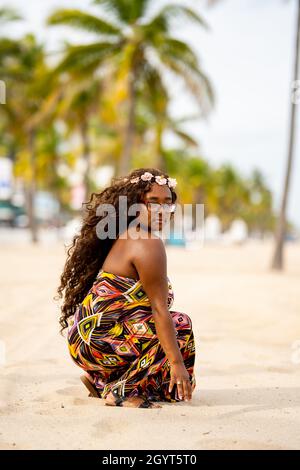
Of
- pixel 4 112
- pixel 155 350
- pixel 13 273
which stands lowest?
pixel 13 273

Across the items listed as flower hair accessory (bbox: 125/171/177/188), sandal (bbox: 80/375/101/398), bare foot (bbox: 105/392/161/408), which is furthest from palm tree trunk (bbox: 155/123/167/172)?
bare foot (bbox: 105/392/161/408)

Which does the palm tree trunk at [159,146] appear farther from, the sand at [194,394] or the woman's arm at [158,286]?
the woman's arm at [158,286]

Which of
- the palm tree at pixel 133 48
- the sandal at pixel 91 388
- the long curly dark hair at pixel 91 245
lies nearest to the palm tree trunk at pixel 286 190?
the palm tree at pixel 133 48

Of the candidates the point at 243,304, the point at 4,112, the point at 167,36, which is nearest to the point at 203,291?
the point at 243,304

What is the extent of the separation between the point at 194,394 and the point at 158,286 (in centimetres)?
87

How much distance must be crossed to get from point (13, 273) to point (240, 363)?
322 inches

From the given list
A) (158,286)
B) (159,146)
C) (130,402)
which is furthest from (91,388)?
(159,146)

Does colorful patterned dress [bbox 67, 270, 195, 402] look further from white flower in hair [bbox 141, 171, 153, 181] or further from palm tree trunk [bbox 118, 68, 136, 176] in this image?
palm tree trunk [bbox 118, 68, 136, 176]

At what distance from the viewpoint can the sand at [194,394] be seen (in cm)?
275

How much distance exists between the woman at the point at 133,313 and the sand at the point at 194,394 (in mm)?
143

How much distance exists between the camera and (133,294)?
Result: 3.28 meters

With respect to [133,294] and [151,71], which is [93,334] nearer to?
[133,294]

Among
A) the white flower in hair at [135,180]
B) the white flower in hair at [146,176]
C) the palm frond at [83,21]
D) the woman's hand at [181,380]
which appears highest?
the palm frond at [83,21]

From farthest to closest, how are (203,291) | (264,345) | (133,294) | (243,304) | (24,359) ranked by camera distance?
(203,291) < (243,304) < (264,345) < (24,359) < (133,294)
